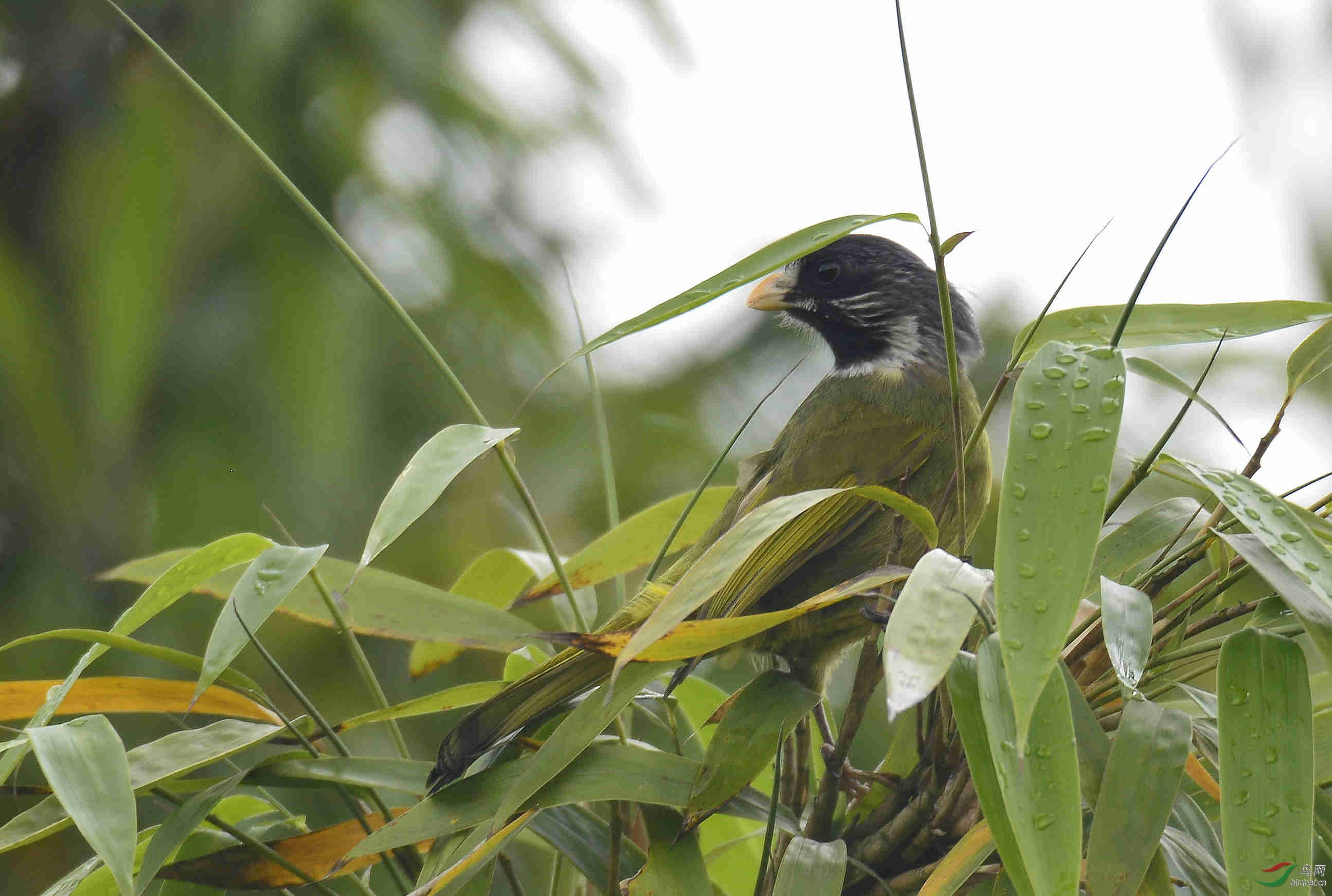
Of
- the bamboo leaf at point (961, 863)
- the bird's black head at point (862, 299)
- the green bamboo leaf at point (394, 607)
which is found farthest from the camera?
the bird's black head at point (862, 299)

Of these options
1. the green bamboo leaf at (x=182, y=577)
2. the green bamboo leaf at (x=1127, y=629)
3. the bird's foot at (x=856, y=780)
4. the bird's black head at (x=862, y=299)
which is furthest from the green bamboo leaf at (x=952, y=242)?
the bird's black head at (x=862, y=299)

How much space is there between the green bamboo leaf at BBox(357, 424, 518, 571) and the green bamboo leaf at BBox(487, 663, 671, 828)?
0.23 m

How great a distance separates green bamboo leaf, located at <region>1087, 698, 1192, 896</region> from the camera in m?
0.81

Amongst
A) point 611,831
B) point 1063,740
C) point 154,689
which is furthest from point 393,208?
point 1063,740

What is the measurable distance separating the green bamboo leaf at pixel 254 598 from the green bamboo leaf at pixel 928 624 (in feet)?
1.72

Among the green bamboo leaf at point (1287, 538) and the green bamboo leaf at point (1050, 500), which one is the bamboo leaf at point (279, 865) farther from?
the green bamboo leaf at point (1287, 538)

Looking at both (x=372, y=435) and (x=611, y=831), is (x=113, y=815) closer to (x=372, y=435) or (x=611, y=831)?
(x=611, y=831)

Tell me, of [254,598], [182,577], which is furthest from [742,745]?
[182,577]

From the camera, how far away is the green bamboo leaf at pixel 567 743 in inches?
36.9

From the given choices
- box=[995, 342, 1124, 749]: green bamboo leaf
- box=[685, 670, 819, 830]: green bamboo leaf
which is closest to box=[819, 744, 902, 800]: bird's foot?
box=[685, 670, 819, 830]: green bamboo leaf

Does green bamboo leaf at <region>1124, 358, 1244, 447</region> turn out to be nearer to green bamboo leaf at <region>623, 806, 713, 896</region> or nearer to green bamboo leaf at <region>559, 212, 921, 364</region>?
green bamboo leaf at <region>559, 212, 921, 364</region>

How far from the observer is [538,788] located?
94 cm

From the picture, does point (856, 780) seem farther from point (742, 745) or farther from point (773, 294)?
point (773, 294)

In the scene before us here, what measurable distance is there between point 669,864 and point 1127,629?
0.47m
